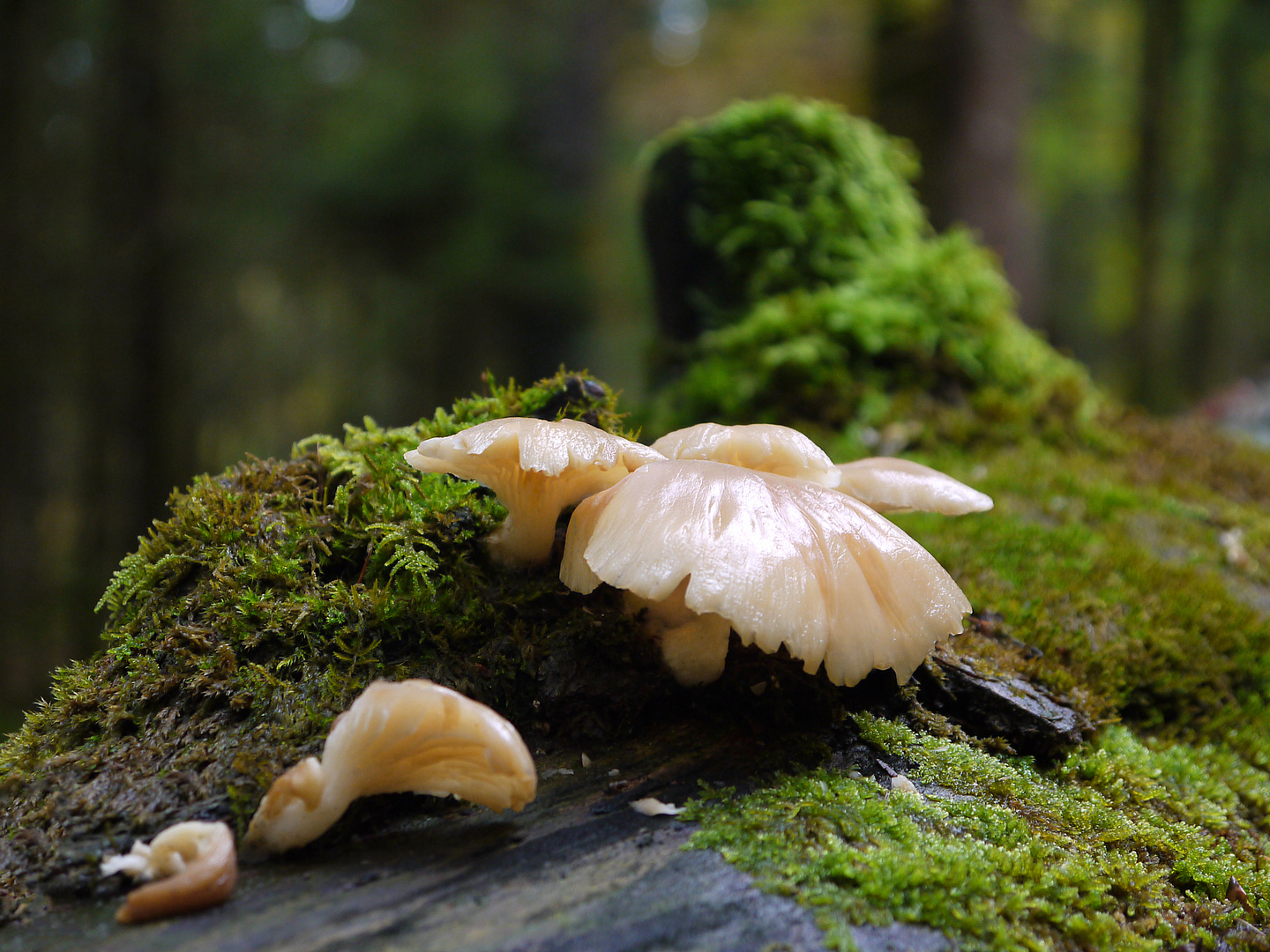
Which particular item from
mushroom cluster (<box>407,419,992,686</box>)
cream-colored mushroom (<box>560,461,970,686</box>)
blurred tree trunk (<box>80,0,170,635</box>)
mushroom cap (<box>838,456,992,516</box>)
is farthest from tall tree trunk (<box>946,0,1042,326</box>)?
blurred tree trunk (<box>80,0,170,635</box>)

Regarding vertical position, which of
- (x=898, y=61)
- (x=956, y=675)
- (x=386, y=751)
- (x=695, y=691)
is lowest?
(x=956, y=675)

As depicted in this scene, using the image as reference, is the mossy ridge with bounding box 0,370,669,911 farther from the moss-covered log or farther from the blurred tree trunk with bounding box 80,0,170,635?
the blurred tree trunk with bounding box 80,0,170,635

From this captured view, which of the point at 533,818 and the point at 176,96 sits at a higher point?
the point at 176,96

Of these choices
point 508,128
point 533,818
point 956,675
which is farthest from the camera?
point 508,128

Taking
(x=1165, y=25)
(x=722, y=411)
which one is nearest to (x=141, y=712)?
(x=722, y=411)

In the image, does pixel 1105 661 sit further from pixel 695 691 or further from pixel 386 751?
pixel 386 751

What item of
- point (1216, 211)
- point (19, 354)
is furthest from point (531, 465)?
point (1216, 211)

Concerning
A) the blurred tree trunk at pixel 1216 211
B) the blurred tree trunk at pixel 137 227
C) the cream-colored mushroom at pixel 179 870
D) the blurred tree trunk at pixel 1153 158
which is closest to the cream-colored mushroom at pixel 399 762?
the cream-colored mushroom at pixel 179 870
